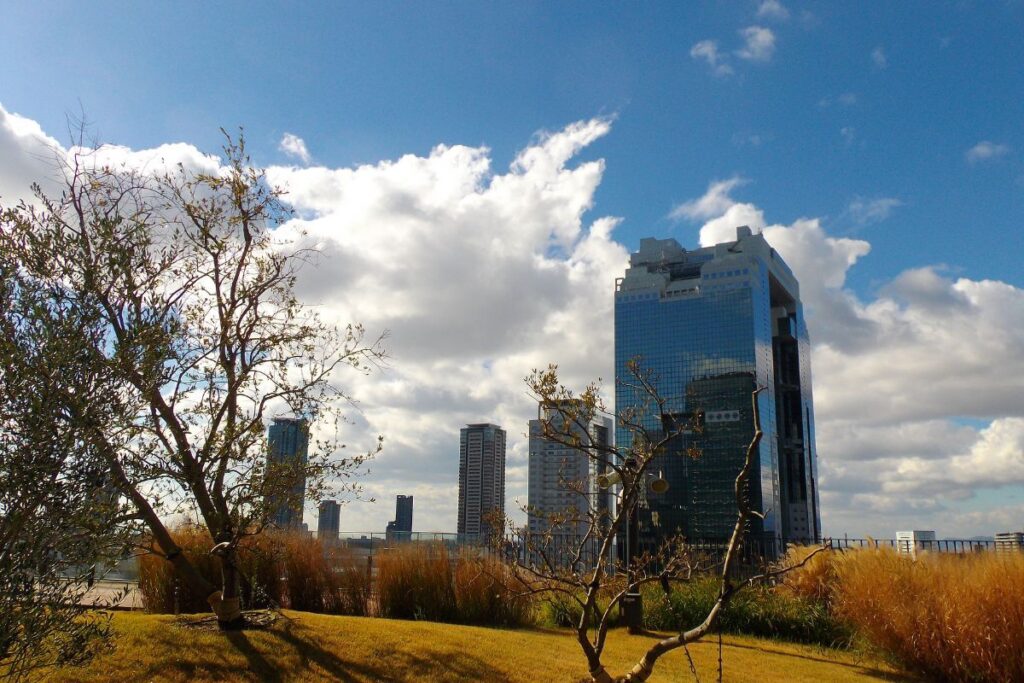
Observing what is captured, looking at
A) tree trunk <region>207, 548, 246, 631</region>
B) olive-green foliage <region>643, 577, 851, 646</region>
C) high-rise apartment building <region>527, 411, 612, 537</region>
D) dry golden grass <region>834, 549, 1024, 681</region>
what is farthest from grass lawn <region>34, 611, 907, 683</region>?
high-rise apartment building <region>527, 411, 612, 537</region>

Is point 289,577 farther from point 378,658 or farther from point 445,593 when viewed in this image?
point 378,658

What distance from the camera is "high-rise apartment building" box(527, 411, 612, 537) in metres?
6.38

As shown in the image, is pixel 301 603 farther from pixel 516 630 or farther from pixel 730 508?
pixel 730 508

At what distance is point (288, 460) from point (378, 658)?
256cm

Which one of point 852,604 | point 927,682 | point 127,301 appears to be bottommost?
point 927,682

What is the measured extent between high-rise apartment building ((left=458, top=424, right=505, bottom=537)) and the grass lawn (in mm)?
15658

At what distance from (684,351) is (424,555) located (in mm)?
97439

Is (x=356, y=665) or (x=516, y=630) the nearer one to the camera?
(x=356, y=665)

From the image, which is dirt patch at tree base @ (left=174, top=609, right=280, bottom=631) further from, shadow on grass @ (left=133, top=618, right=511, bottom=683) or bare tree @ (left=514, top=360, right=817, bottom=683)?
bare tree @ (left=514, top=360, right=817, bottom=683)

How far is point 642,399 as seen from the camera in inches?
270

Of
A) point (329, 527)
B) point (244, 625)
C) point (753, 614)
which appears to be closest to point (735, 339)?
point (753, 614)

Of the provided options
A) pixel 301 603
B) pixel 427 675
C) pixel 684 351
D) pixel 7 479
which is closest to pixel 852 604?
pixel 427 675

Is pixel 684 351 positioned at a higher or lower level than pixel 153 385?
higher

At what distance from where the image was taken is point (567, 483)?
6.78m
